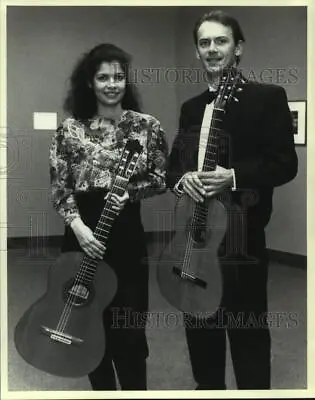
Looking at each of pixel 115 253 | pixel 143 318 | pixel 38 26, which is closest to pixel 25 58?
pixel 38 26

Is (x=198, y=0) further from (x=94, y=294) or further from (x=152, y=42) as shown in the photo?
(x=94, y=294)

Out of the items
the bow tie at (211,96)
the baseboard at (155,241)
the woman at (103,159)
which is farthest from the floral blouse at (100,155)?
the bow tie at (211,96)

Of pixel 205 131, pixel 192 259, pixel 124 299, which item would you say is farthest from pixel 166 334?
pixel 205 131

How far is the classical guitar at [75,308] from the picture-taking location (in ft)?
6.75

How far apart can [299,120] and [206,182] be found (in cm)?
42

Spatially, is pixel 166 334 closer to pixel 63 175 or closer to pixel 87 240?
pixel 87 240

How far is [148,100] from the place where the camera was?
2.06m

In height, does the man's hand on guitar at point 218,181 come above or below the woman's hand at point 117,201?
above

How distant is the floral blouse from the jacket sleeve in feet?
1.01

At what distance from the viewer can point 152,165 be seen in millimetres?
2064

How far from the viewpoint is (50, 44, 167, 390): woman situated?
205 cm

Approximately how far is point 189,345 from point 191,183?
63 centimetres

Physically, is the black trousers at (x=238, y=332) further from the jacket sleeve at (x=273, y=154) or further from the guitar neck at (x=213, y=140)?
the guitar neck at (x=213, y=140)

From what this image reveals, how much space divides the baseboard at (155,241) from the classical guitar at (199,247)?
4 centimetres
